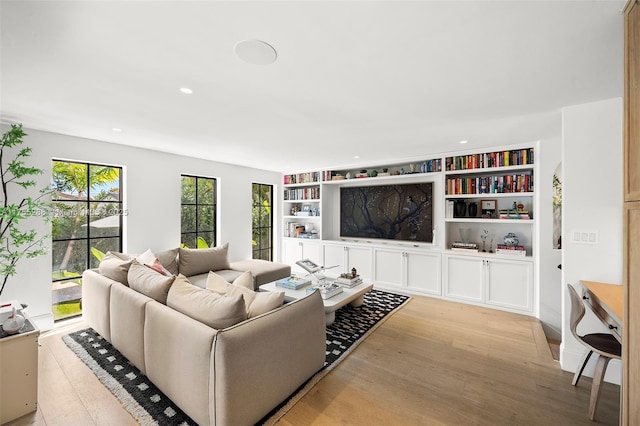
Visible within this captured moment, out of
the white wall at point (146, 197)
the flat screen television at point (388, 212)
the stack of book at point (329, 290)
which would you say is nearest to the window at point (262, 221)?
the white wall at point (146, 197)

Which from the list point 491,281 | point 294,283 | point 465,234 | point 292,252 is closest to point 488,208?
point 465,234

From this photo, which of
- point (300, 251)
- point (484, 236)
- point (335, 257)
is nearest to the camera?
point (484, 236)

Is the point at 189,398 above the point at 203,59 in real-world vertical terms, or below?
below

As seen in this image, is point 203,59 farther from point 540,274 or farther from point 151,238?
point 540,274

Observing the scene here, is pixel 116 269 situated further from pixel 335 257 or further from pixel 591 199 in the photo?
pixel 591 199

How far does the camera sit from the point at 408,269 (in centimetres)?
432

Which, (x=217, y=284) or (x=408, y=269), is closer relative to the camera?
(x=217, y=284)

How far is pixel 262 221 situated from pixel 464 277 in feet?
13.2

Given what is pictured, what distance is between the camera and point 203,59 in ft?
5.14

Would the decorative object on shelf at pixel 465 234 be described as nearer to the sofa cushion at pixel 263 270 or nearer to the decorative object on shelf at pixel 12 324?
the sofa cushion at pixel 263 270

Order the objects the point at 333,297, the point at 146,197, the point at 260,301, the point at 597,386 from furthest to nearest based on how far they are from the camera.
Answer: the point at 146,197, the point at 333,297, the point at 260,301, the point at 597,386

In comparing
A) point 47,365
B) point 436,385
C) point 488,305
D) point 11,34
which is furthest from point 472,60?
point 47,365

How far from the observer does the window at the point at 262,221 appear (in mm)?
5702

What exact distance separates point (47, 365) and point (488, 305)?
4.89 metres
